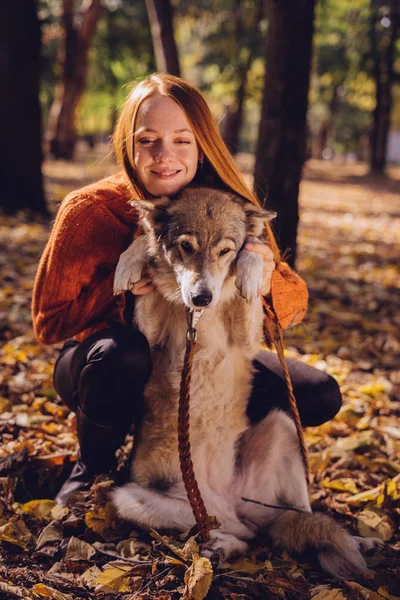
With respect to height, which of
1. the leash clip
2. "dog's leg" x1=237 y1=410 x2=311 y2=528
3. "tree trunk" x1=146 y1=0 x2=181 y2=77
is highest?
"tree trunk" x1=146 y1=0 x2=181 y2=77

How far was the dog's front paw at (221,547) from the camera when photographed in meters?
2.27

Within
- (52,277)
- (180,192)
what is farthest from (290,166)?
(52,277)

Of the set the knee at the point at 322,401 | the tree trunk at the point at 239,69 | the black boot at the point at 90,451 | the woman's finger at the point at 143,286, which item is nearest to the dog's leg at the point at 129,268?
the woman's finger at the point at 143,286

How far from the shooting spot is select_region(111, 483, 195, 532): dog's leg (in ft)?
7.79

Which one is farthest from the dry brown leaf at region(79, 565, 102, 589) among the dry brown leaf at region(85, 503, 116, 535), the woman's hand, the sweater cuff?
the sweater cuff

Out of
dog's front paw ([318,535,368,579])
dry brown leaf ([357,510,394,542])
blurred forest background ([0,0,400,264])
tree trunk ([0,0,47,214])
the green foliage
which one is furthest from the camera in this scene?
the green foliage

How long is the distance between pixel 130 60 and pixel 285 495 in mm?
21409

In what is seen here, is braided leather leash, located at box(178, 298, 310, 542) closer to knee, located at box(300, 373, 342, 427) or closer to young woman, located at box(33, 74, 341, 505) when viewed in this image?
young woman, located at box(33, 74, 341, 505)

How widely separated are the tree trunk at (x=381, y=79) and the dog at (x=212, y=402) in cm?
1790

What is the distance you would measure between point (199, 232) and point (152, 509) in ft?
4.02

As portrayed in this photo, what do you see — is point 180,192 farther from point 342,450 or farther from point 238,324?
point 342,450

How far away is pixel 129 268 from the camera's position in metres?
2.38

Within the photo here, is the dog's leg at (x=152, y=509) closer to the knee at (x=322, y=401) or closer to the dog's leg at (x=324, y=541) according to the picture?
the dog's leg at (x=324, y=541)

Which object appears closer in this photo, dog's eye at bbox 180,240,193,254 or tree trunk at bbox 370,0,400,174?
dog's eye at bbox 180,240,193,254
